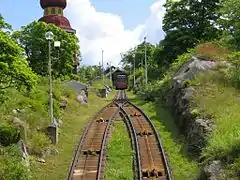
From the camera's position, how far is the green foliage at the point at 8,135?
65.6ft

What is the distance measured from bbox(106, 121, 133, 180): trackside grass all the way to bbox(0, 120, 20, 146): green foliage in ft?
13.4

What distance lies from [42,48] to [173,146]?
3447 centimetres

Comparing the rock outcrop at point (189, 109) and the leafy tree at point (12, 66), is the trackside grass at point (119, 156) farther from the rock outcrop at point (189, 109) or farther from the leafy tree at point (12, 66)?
the leafy tree at point (12, 66)

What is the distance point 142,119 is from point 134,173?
501 inches

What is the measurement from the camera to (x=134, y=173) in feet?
64.1

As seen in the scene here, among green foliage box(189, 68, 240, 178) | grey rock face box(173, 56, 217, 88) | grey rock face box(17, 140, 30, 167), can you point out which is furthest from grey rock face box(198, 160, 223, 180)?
grey rock face box(173, 56, 217, 88)

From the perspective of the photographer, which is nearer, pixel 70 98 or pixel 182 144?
pixel 182 144

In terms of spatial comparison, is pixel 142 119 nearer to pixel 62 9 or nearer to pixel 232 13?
pixel 232 13

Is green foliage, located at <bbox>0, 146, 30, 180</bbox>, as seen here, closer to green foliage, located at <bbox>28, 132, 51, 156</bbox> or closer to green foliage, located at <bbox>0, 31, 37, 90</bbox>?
green foliage, located at <bbox>0, 31, 37, 90</bbox>

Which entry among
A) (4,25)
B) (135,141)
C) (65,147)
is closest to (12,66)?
(4,25)

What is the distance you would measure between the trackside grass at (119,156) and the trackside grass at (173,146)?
5.89 feet

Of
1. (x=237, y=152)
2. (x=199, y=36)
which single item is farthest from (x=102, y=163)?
(x=199, y=36)

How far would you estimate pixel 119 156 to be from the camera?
2216 cm

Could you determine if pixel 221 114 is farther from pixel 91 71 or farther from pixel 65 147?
pixel 91 71
